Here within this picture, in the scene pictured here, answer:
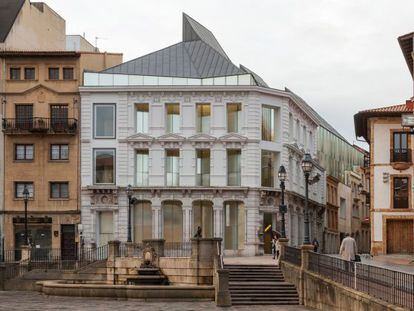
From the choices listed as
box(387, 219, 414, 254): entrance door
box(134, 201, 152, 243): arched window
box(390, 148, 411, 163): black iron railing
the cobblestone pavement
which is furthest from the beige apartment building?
the cobblestone pavement

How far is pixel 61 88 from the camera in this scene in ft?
218

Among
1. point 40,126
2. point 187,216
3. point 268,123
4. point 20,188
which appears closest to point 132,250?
point 187,216

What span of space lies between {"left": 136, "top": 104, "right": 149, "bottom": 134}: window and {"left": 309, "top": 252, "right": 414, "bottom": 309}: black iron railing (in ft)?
105

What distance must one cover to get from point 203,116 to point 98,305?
2828 centimetres

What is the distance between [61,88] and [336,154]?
123 ft

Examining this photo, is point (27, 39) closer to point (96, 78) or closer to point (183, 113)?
point (96, 78)

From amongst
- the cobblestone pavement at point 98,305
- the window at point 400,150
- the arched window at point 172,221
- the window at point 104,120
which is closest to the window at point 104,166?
the window at point 104,120

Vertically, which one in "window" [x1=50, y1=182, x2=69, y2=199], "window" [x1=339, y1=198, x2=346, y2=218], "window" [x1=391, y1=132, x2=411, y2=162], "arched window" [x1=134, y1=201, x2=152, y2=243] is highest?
"window" [x1=391, y1=132, x2=411, y2=162]

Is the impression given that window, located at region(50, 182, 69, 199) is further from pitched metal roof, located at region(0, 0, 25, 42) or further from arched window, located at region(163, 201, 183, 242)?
pitched metal roof, located at region(0, 0, 25, 42)

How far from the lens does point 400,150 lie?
62.4 metres

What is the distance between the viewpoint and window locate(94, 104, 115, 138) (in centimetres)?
6506

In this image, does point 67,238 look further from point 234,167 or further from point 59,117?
point 234,167

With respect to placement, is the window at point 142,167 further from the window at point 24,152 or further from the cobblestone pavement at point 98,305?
the cobblestone pavement at point 98,305

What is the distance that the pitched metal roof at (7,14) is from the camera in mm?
69812
